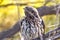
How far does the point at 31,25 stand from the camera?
4.08 feet

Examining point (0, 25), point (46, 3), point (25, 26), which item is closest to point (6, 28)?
point (0, 25)

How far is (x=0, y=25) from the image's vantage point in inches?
46.5

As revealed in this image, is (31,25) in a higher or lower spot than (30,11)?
lower

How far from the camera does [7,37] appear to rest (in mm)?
1198

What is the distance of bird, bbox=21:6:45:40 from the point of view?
1.23 m

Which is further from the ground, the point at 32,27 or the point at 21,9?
the point at 21,9

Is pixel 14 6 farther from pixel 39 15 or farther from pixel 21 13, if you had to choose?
pixel 39 15

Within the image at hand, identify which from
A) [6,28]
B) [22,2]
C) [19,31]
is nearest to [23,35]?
[19,31]

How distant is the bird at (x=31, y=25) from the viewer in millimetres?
1234

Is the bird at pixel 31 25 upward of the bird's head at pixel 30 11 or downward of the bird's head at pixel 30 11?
downward

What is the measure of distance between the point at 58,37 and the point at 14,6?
0.46 m

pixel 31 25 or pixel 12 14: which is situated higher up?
pixel 12 14

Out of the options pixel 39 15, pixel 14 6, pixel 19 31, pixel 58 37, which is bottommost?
pixel 58 37

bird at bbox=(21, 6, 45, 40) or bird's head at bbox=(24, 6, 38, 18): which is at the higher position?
bird's head at bbox=(24, 6, 38, 18)
